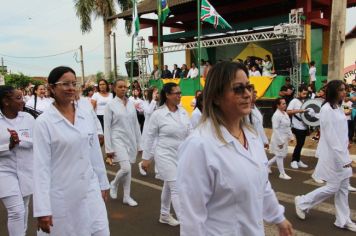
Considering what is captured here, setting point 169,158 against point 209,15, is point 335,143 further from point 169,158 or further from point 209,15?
point 209,15

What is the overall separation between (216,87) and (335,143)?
328cm

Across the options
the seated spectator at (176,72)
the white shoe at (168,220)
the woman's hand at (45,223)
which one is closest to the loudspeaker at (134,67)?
the seated spectator at (176,72)

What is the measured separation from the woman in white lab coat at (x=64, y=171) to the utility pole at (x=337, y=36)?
363 inches

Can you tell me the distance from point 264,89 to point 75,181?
40.2 ft

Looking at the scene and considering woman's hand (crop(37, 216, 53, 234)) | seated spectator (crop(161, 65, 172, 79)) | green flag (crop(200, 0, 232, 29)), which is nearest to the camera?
woman's hand (crop(37, 216, 53, 234))

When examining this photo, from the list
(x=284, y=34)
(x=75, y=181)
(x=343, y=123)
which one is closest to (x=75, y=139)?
(x=75, y=181)

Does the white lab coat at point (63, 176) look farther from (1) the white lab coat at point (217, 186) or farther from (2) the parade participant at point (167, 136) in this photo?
(2) the parade participant at point (167, 136)

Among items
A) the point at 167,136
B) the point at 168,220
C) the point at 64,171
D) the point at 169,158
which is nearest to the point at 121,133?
the point at 167,136

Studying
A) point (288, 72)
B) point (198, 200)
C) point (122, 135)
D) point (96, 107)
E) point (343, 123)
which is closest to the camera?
point (198, 200)

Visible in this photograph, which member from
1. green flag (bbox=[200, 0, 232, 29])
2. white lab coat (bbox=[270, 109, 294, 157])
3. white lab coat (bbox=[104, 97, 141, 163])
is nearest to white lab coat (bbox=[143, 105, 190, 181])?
white lab coat (bbox=[104, 97, 141, 163])

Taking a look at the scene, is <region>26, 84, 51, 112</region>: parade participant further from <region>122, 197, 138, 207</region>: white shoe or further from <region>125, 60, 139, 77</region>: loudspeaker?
<region>125, 60, 139, 77</region>: loudspeaker

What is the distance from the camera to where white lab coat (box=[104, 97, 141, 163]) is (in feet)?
20.1

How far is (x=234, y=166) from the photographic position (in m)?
2.05

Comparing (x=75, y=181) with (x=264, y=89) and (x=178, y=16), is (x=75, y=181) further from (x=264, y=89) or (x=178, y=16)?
(x=178, y=16)
